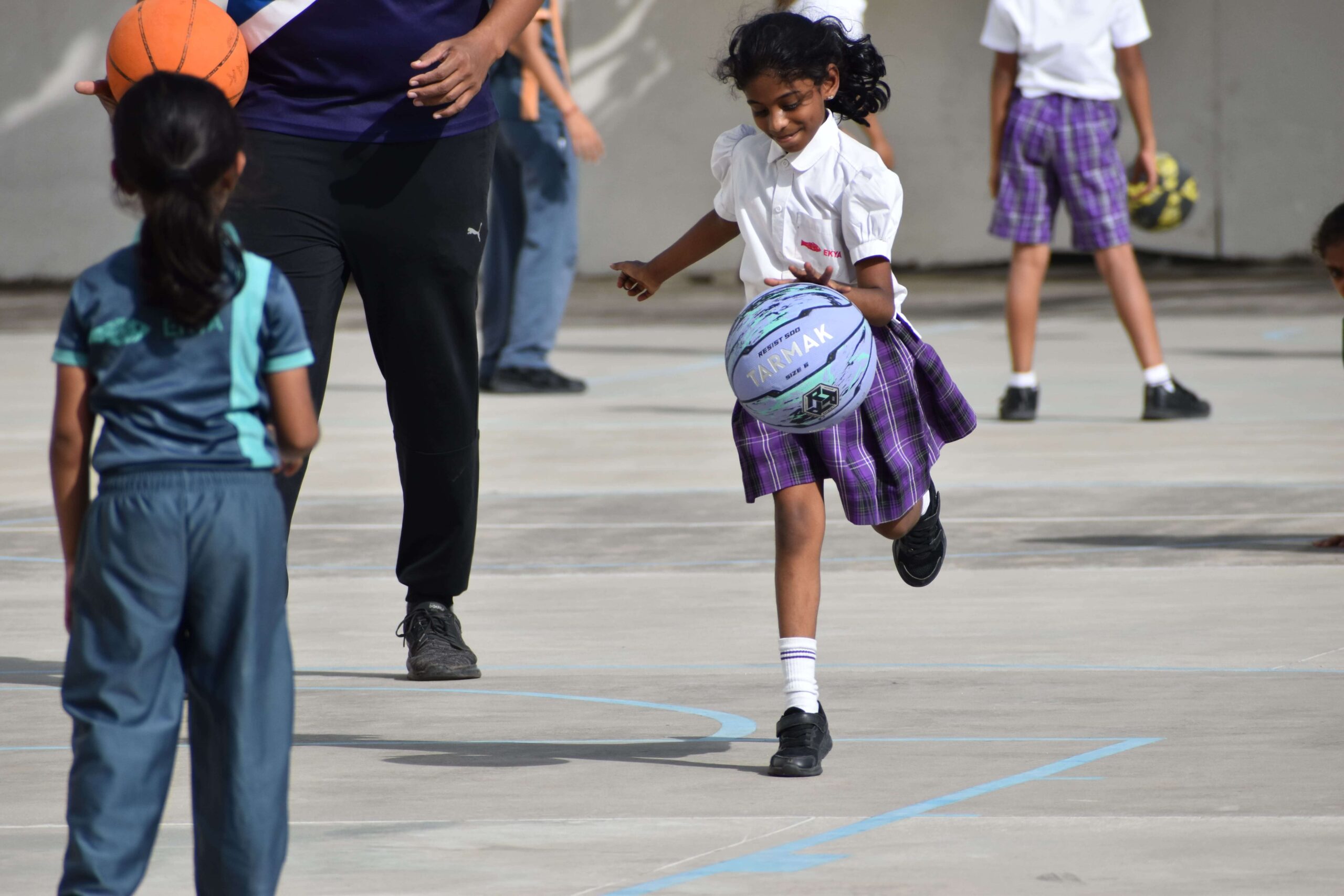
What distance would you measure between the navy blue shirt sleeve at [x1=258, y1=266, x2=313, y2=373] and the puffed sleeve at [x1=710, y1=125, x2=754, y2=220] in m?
1.99

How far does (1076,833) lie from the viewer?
378 centimetres

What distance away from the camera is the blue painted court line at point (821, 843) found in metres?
3.53

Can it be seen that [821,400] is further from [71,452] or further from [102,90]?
[71,452]

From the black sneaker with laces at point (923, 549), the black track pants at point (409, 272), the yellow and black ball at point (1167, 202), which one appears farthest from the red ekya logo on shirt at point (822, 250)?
the yellow and black ball at point (1167, 202)

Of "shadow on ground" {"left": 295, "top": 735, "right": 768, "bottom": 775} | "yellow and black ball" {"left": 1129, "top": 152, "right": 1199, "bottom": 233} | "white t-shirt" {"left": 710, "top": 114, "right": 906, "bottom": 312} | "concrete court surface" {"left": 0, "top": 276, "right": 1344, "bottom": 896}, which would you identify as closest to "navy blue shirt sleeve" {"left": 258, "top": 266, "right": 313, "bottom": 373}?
"concrete court surface" {"left": 0, "top": 276, "right": 1344, "bottom": 896}

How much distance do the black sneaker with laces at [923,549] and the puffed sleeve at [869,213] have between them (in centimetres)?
83

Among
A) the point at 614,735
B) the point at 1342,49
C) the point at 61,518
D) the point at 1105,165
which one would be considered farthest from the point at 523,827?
the point at 1342,49

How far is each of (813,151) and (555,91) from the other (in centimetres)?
664

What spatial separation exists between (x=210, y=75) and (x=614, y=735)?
1.64 metres

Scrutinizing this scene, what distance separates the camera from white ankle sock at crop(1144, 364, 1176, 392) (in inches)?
407

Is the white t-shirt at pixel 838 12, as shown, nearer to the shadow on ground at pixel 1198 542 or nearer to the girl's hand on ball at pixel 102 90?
the girl's hand on ball at pixel 102 90

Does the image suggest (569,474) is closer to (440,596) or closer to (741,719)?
(440,596)

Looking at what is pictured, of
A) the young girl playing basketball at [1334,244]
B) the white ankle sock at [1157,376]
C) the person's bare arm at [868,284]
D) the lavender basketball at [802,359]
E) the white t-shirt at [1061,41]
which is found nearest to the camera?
the lavender basketball at [802,359]

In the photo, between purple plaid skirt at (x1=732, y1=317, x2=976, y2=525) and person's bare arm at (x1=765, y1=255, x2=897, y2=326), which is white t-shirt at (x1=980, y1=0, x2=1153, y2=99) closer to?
purple plaid skirt at (x1=732, y1=317, x2=976, y2=525)
